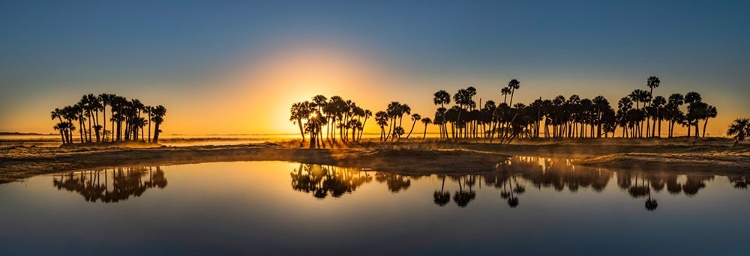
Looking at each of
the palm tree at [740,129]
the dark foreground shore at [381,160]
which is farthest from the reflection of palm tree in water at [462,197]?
the palm tree at [740,129]

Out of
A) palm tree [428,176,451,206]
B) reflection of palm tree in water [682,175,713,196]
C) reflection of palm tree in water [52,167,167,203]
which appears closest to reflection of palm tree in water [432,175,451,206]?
palm tree [428,176,451,206]

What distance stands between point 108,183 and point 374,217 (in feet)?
78.4

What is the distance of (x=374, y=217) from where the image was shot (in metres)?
19.1

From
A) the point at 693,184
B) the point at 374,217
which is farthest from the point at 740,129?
the point at 374,217

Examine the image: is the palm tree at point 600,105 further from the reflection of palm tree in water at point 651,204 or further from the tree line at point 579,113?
the reflection of palm tree in water at point 651,204

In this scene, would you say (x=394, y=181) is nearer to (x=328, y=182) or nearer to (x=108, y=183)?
(x=328, y=182)

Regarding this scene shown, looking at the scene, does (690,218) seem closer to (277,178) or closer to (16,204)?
(277,178)

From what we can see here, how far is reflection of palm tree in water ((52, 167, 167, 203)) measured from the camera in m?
25.5

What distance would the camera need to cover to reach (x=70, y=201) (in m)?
23.2

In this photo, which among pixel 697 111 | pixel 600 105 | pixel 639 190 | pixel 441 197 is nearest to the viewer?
pixel 441 197

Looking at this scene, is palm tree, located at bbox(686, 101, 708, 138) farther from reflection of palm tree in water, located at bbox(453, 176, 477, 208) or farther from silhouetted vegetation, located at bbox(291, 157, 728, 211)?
reflection of palm tree in water, located at bbox(453, 176, 477, 208)

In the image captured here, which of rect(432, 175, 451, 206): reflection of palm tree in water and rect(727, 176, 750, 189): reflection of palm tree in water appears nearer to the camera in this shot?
rect(432, 175, 451, 206): reflection of palm tree in water

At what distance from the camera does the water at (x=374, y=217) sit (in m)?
14.2

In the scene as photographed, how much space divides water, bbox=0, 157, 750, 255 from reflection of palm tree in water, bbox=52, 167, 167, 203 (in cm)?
15
